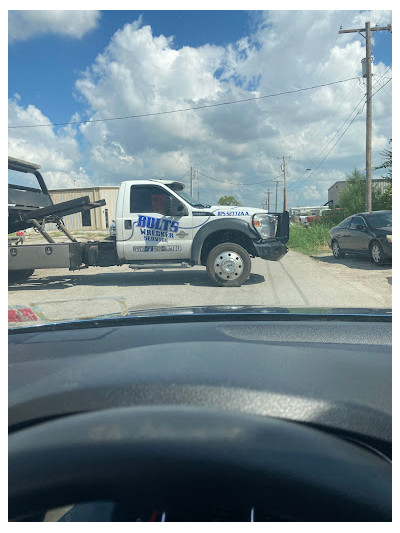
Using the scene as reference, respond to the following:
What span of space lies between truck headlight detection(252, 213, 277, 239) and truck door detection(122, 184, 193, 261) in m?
1.41

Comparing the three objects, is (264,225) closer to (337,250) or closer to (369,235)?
(369,235)

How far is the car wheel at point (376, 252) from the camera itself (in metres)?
11.6

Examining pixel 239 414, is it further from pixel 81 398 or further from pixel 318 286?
pixel 318 286

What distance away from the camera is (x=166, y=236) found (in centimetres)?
922

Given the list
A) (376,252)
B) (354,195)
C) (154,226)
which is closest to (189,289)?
(154,226)

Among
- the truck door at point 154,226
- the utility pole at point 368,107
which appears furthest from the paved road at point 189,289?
the utility pole at point 368,107

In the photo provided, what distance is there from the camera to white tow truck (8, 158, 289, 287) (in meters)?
8.90

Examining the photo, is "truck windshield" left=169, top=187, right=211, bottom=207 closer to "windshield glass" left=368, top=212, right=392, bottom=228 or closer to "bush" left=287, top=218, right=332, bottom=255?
"windshield glass" left=368, top=212, right=392, bottom=228

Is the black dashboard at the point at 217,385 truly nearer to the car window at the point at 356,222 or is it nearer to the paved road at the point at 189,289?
the paved road at the point at 189,289

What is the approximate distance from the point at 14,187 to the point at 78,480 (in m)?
9.67

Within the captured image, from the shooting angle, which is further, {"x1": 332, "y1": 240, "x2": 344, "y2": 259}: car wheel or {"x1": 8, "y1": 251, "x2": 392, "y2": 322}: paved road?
{"x1": 332, "y1": 240, "x2": 344, "y2": 259}: car wheel

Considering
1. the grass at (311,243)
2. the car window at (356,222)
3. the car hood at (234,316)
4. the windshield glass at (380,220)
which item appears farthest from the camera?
the grass at (311,243)

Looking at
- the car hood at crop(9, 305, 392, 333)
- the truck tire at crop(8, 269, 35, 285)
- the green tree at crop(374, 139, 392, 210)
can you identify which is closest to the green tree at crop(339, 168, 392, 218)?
the green tree at crop(374, 139, 392, 210)

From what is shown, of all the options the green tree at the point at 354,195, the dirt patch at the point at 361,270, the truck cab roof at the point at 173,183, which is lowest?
the dirt patch at the point at 361,270
